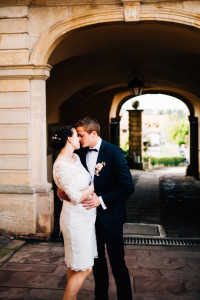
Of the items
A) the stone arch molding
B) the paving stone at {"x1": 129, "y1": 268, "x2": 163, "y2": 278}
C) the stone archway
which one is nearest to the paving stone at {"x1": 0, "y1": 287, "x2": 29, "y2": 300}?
the paving stone at {"x1": 129, "y1": 268, "x2": 163, "y2": 278}

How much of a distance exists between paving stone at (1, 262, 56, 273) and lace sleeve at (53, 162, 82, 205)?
1.78 meters

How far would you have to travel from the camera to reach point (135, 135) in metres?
19.3

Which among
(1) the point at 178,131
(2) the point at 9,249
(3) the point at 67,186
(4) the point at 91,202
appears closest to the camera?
(3) the point at 67,186

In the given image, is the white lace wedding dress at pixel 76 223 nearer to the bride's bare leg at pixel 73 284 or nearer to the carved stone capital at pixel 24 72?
the bride's bare leg at pixel 73 284

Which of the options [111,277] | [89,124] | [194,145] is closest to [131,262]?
[111,277]

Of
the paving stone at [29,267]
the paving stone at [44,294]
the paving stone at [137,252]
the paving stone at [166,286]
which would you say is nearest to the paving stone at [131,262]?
the paving stone at [137,252]

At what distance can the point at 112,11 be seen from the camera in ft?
19.0

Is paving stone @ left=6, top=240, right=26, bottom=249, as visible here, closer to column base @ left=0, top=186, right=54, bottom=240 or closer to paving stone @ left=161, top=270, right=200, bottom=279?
column base @ left=0, top=186, right=54, bottom=240

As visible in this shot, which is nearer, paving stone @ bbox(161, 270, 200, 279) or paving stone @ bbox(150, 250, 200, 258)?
paving stone @ bbox(161, 270, 200, 279)

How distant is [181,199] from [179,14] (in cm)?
554

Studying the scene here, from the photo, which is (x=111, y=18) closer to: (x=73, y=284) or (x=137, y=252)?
(x=137, y=252)

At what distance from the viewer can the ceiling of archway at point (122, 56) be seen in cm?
676

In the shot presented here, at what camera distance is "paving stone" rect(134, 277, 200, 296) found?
3766 millimetres

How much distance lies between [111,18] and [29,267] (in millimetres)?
4037
